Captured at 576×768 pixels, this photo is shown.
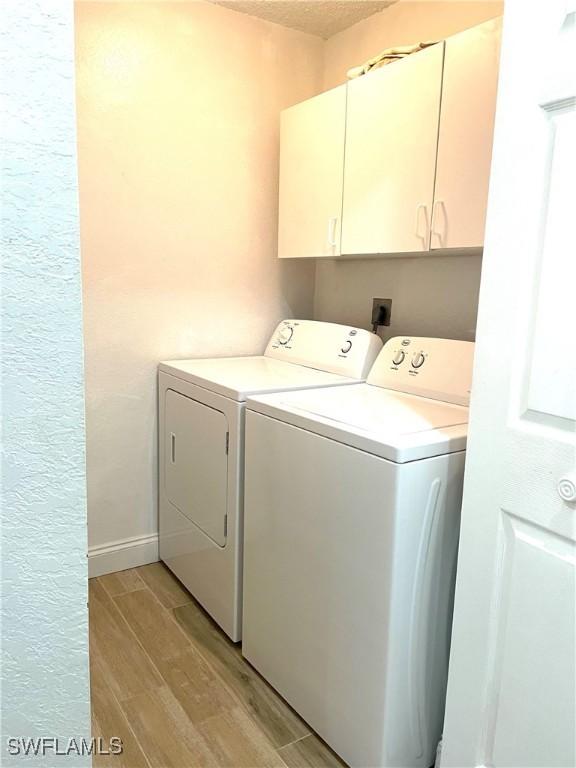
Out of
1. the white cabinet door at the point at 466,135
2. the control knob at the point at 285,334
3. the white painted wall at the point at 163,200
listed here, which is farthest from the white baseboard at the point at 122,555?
the white cabinet door at the point at 466,135

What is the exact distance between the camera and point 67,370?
2.34 ft

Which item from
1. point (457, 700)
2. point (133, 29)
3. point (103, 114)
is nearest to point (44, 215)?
point (457, 700)

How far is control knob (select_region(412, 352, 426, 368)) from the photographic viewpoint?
1938 mm

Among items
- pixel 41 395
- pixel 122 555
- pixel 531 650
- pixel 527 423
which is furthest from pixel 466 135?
pixel 122 555

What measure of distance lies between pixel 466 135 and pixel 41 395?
58.8 inches

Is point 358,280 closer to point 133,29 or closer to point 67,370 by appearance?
point 133,29

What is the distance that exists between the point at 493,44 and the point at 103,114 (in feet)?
4.73

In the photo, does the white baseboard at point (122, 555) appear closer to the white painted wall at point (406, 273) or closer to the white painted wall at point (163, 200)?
A: the white painted wall at point (163, 200)

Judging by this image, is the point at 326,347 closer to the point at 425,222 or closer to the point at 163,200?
the point at 425,222

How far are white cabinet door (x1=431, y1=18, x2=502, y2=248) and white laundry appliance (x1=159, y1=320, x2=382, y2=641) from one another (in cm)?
60

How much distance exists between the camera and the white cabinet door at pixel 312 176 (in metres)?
2.16

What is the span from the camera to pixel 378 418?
1.55m

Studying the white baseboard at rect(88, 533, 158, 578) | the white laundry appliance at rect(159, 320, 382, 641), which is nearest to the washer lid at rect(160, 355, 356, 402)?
the white laundry appliance at rect(159, 320, 382, 641)

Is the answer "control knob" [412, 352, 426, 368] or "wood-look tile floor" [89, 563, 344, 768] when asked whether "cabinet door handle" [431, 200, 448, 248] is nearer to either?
"control knob" [412, 352, 426, 368]
